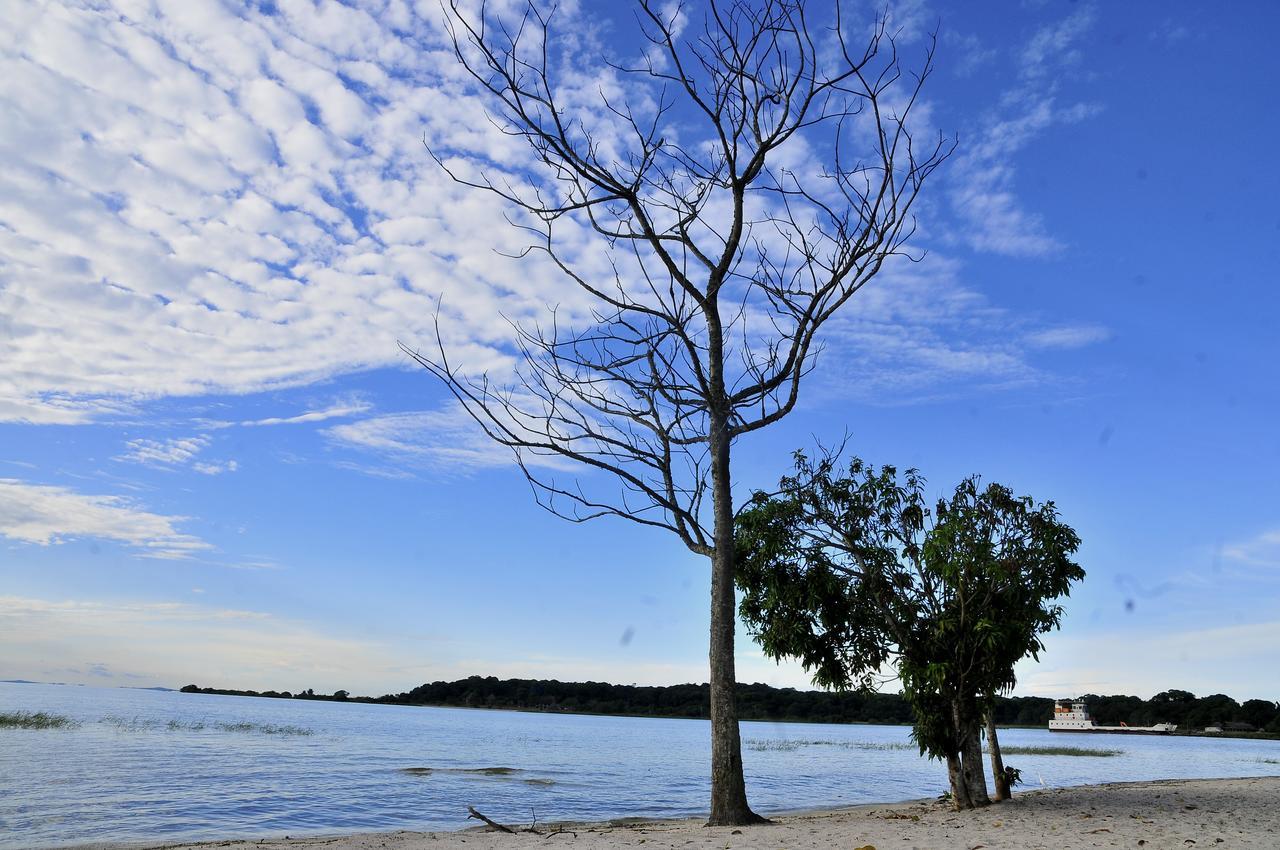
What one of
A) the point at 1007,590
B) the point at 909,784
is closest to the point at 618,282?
the point at 1007,590

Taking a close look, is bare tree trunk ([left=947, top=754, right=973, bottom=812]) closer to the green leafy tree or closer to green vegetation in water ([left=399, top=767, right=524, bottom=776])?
the green leafy tree

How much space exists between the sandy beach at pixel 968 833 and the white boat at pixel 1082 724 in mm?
97152

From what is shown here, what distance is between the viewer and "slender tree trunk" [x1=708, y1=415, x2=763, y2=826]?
1152cm

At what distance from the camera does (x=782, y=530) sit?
1413 centimetres

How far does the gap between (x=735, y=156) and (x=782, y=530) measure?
590 cm

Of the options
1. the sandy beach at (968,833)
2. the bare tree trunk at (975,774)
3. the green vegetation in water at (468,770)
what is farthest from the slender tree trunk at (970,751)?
the green vegetation in water at (468,770)

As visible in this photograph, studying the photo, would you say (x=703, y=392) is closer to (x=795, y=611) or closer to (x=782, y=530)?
(x=782, y=530)

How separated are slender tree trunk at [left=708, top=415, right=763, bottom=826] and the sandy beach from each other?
471mm

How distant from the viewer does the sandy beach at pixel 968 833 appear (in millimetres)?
9320

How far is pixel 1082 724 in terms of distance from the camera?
97.9 metres

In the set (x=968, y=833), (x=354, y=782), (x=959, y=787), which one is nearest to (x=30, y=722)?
(x=354, y=782)

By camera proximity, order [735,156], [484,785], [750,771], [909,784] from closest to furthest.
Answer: [735,156] < [484,785] < [909,784] < [750,771]

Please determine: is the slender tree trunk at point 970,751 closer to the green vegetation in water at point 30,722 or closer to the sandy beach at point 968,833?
the sandy beach at point 968,833

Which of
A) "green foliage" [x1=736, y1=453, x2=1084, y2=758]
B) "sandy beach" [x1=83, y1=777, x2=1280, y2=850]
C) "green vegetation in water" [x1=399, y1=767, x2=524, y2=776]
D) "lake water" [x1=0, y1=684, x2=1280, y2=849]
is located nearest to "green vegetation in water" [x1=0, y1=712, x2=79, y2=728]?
"lake water" [x1=0, y1=684, x2=1280, y2=849]
